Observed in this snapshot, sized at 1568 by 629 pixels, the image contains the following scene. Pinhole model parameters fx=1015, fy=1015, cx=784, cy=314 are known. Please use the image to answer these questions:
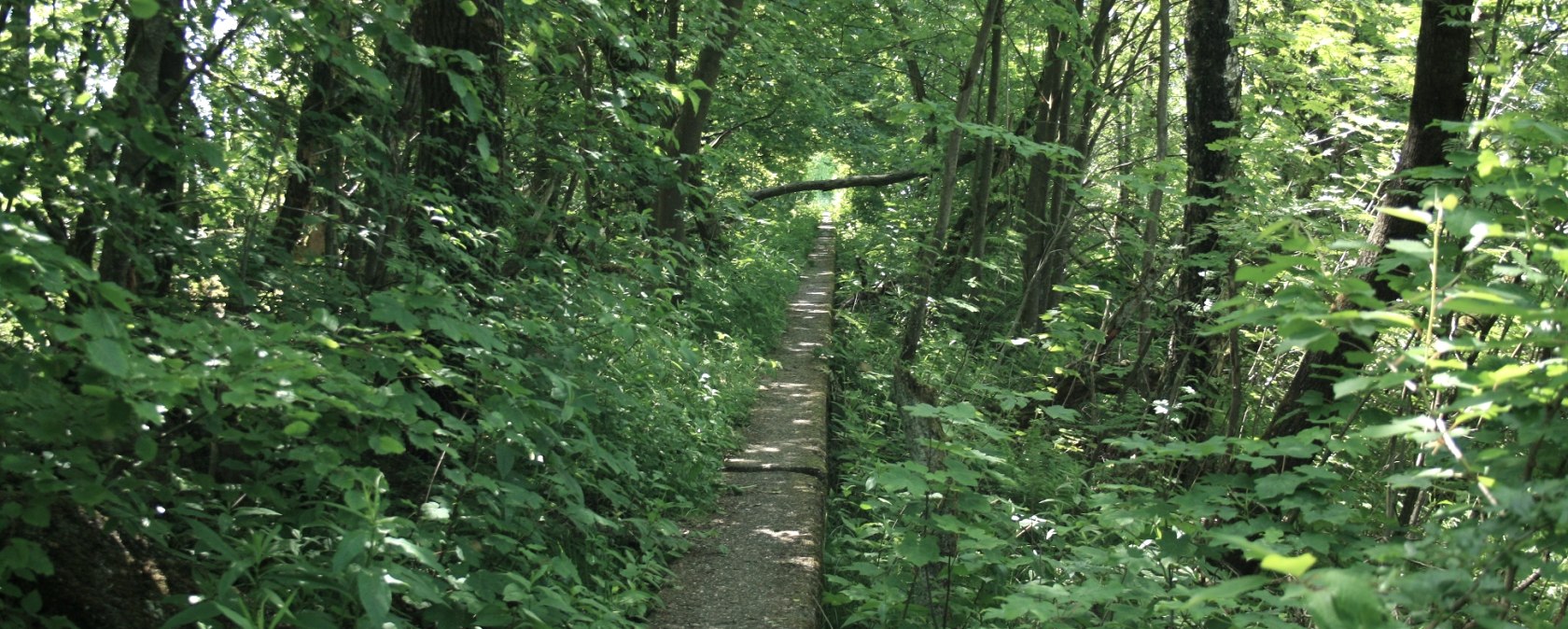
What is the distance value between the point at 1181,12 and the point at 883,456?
27.2ft

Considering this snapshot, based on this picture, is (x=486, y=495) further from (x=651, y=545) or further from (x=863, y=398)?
(x=863, y=398)

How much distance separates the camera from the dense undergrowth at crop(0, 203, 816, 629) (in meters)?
2.43

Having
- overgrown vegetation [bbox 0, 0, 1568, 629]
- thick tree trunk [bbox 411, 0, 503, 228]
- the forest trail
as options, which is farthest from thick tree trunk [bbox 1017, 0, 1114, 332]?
thick tree trunk [bbox 411, 0, 503, 228]

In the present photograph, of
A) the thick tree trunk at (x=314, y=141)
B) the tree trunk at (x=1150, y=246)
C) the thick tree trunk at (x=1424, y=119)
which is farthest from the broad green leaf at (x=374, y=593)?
the tree trunk at (x=1150, y=246)

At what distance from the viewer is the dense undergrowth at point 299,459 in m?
2.43

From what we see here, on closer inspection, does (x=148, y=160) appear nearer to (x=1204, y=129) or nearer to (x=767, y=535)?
(x=767, y=535)

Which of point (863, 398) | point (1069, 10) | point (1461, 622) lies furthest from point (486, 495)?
point (1069, 10)

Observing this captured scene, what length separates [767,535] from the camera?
5328 mm

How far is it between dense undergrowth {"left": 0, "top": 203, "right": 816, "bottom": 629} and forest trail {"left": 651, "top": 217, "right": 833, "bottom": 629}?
0.24m

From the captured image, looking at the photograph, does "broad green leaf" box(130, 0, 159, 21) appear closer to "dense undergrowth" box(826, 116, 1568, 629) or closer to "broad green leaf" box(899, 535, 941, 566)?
"dense undergrowth" box(826, 116, 1568, 629)

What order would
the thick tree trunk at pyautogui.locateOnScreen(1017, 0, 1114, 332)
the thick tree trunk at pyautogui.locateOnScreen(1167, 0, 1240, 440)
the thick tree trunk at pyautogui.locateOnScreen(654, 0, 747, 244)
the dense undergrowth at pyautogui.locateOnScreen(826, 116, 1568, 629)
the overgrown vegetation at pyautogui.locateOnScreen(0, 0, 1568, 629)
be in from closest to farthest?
the dense undergrowth at pyautogui.locateOnScreen(826, 116, 1568, 629), the overgrown vegetation at pyautogui.locateOnScreen(0, 0, 1568, 629), the thick tree trunk at pyautogui.locateOnScreen(1167, 0, 1240, 440), the thick tree trunk at pyautogui.locateOnScreen(654, 0, 747, 244), the thick tree trunk at pyautogui.locateOnScreen(1017, 0, 1114, 332)

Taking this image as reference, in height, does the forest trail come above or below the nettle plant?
below

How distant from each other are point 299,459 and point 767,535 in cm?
288

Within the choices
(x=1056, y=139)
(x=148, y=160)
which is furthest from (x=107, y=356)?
(x=1056, y=139)
